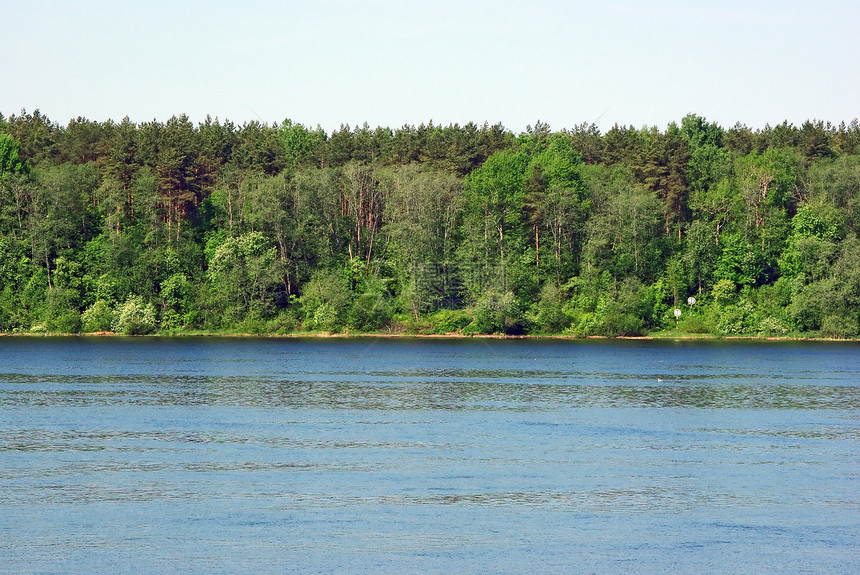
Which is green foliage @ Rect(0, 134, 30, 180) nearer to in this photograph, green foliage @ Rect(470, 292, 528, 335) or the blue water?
green foliage @ Rect(470, 292, 528, 335)

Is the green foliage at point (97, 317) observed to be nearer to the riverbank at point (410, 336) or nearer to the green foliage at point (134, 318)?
the green foliage at point (134, 318)

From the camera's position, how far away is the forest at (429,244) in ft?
409

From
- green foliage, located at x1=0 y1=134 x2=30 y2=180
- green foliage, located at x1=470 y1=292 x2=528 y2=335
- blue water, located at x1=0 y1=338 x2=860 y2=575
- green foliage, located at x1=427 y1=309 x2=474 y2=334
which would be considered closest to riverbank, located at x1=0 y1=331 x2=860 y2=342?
green foliage, located at x1=427 y1=309 x2=474 y2=334

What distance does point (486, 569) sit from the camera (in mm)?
27891

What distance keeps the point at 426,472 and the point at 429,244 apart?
89.8 m

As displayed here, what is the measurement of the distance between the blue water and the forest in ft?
153

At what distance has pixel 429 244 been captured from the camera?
128875mm

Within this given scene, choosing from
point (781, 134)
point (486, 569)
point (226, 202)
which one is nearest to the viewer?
point (486, 569)

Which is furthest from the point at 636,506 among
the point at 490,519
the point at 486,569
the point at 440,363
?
the point at 440,363

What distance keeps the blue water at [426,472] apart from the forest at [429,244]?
4668cm

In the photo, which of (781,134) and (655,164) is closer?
(655,164)

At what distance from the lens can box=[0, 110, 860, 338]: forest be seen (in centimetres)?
12481

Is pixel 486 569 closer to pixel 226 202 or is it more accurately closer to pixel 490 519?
pixel 490 519

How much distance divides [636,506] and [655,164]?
108m
